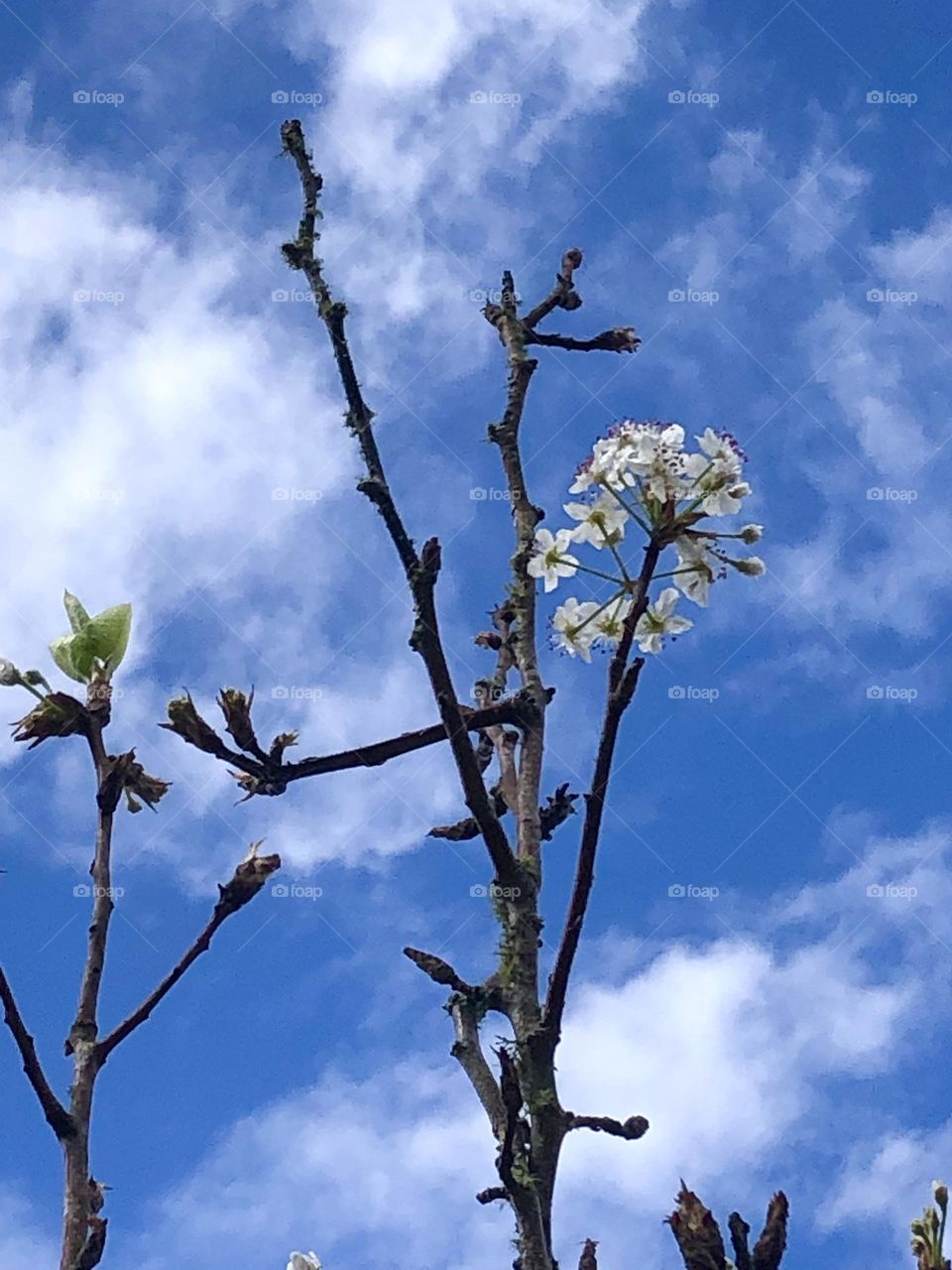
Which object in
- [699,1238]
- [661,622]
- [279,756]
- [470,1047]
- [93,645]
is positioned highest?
[93,645]

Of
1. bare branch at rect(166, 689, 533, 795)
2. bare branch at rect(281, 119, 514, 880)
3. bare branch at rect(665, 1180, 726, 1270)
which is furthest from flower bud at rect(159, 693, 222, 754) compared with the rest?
bare branch at rect(665, 1180, 726, 1270)

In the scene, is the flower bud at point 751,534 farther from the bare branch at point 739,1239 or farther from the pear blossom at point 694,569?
the bare branch at point 739,1239

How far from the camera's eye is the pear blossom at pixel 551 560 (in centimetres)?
355

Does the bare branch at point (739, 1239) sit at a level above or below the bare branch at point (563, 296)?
below

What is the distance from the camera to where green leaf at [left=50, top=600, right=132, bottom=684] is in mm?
4172

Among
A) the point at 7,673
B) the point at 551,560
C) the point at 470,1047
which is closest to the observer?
the point at 470,1047

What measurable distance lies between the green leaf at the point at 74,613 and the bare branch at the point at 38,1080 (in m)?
1.20

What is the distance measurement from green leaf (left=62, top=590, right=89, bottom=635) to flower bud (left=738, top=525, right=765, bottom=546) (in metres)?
2.03

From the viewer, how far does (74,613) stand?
4238mm

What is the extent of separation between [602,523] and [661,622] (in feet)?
1.27

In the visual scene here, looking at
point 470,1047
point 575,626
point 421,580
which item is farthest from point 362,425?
point 470,1047

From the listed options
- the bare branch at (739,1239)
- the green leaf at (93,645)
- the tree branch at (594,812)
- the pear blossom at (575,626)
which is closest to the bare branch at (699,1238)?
the bare branch at (739,1239)

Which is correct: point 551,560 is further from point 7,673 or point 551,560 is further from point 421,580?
point 7,673

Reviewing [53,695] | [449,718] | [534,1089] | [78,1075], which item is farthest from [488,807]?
[53,695]
